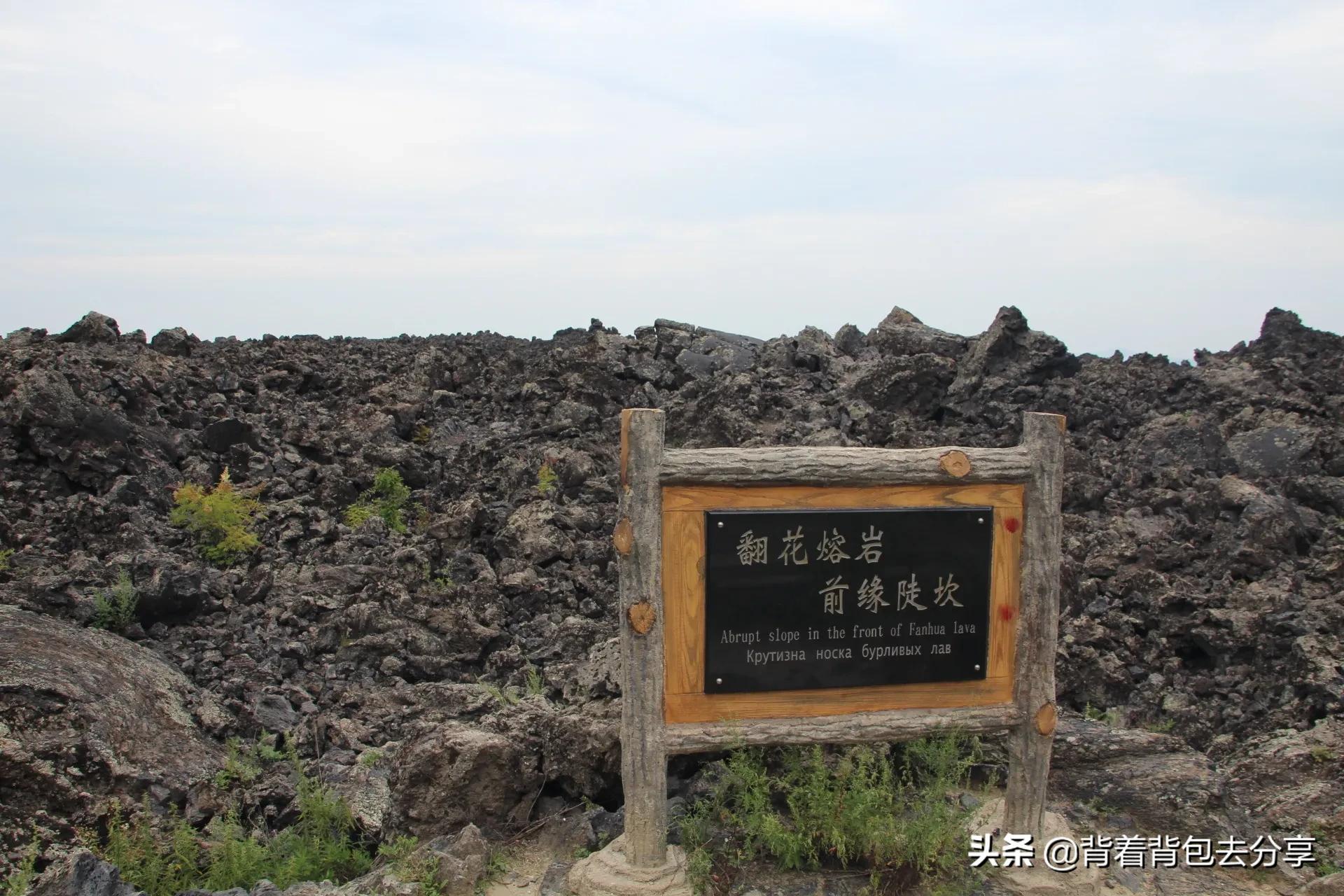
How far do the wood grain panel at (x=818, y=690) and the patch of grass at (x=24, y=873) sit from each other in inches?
119

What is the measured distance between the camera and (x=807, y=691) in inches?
197

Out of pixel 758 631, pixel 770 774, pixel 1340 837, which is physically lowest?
pixel 1340 837

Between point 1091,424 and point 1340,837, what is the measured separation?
28.4ft

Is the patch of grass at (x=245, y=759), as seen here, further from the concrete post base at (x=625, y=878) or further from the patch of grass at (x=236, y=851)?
the concrete post base at (x=625, y=878)

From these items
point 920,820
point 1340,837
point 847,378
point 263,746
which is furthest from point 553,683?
point 847,378

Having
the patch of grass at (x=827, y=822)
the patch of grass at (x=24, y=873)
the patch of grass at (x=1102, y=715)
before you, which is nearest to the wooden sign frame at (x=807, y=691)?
the patch of grass at (x=827, y=822)

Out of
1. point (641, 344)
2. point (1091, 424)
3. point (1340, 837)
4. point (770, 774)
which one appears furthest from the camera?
point (641, 344)

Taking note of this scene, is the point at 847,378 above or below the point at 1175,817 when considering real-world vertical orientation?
above

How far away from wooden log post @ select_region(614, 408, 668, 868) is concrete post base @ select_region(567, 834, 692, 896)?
0.17 feet

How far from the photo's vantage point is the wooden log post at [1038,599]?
518cm

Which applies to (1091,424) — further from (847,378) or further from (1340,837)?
(1340,837)

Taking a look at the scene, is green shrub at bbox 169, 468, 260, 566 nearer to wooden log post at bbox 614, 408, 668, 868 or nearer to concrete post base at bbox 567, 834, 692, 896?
concrete post base at bbox 567, 834, 692, 896

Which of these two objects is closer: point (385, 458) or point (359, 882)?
point (359, 882)

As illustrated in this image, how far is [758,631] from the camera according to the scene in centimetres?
493
